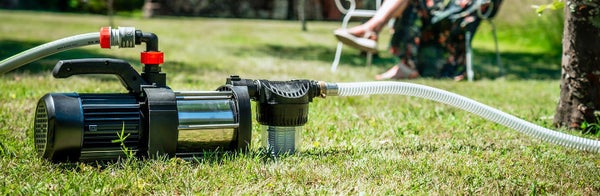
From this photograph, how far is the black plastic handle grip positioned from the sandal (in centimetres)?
299

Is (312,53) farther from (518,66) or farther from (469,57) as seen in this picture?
(469,57)

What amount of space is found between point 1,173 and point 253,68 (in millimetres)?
4189

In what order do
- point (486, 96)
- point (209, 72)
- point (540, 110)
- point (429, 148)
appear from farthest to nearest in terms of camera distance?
point (209, 72) → point (486, 96) → point (540, 110) → point (429, 148)

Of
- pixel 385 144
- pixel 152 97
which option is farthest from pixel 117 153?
pixel 385 144

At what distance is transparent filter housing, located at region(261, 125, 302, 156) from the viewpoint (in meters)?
2.57

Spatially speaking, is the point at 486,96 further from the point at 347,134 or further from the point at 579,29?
the point at 347,134

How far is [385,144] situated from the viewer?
118 inches

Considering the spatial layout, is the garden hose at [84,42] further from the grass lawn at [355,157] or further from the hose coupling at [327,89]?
the hose coupling at [327,89]

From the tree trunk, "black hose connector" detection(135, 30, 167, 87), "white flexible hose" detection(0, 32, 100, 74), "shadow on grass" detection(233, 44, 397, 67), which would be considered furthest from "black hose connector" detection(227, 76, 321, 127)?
"shadow on grass" detection(233, 44, 397, 67)

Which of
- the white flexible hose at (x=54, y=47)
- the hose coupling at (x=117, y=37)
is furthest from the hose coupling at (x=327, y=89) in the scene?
the white flexible hose at (x=54, y=47)

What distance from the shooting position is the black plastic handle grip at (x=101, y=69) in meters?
2.29

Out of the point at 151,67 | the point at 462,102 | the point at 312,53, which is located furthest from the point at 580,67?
the point at 312,53

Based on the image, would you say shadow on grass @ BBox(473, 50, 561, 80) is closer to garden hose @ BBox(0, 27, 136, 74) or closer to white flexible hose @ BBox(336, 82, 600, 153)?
white flexible hose @ BBox(336, 82, 600, 153)

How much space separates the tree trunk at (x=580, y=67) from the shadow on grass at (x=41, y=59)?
373 centimetres
